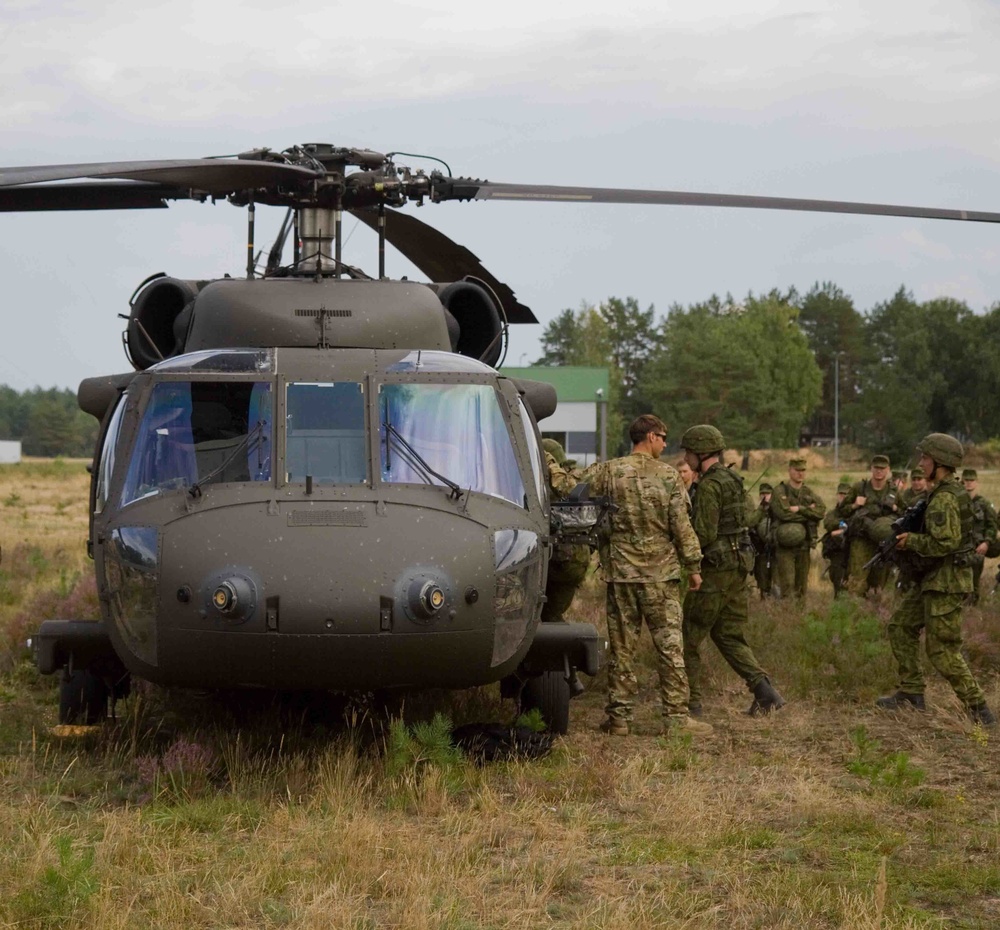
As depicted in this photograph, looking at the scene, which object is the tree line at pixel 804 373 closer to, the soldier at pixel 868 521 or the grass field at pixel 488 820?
the soldier at pixel 868 521

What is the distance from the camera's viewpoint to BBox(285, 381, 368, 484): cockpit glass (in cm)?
684

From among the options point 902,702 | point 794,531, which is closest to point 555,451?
point 902,702

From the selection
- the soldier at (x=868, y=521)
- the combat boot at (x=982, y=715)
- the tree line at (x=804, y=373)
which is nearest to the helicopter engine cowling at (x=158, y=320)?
the combat boot at (x=982, y=715)

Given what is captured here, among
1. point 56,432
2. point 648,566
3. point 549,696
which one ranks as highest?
point 648,566

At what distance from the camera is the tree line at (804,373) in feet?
262

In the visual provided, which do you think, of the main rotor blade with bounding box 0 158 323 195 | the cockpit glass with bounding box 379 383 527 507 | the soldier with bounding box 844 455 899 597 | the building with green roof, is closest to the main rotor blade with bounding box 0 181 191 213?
the main rotor blade with bounding box 0 158 323 195

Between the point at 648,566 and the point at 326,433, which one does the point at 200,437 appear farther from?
the point at 648,566

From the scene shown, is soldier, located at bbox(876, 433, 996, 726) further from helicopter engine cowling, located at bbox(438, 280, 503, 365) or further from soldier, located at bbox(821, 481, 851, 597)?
soldier, located at bbox(821, 481, 851, 597)

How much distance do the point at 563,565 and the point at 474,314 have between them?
1.76m

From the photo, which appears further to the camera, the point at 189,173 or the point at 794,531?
the point at 794,531

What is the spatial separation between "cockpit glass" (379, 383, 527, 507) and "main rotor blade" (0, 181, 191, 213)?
234 cm

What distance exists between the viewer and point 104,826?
5.89m

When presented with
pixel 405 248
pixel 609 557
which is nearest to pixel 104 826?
pixel 609 557

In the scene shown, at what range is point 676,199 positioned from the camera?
863 cm
